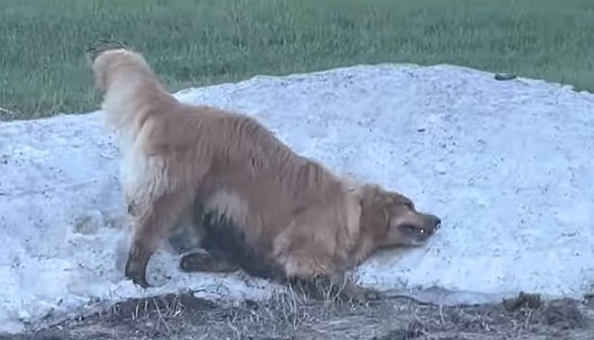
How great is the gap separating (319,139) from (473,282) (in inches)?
67.1

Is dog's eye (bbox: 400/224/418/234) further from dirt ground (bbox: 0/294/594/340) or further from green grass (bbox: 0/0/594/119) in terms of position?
green grass (bbox: 0/0/594/119)

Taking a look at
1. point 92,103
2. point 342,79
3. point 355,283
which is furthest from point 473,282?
point 92,103

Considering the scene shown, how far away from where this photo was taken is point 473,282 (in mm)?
8133

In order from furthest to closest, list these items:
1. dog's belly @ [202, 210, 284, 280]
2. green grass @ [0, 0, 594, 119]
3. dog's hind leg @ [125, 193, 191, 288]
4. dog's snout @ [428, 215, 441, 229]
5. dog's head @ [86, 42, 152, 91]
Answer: green grass @ [0, 0, 594, 119]
dog's snout @ [428, 215, 441, 229]
dog's head @ [86, 42, 152, 91]
dog's belly @ [202, 210, 284, 280]
dog's hind leg @ [125, 193, 191, 288]

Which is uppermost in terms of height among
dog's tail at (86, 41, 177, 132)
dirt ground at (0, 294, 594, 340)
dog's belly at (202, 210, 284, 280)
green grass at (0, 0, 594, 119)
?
dog's tail at (86, 41, 177, 132)

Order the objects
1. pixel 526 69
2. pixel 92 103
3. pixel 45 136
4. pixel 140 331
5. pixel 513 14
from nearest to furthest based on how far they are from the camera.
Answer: pixel 140 331
pixel 45 136
pixel 92 103
pixel 526 69
pixel 513 14

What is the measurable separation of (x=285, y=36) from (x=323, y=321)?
9.31 meters

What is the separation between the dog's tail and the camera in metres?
8.28

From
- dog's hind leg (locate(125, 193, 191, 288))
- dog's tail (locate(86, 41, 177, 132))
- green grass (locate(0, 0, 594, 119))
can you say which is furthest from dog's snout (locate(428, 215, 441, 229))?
green grass (locate(0, 0, 594, 119))

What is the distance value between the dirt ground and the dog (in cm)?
28

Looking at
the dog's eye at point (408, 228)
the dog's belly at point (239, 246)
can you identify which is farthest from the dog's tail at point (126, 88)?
the dog's eye at point (408, 228)

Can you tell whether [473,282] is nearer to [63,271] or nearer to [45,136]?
[63,271]

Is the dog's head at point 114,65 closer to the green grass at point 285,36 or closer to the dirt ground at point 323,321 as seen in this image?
the dirt ground at point 323,321

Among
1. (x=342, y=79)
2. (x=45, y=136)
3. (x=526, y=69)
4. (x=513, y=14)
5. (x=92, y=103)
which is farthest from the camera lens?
(x=513, y=14)
